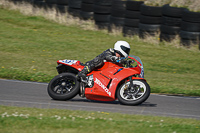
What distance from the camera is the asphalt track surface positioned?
24.2 feet

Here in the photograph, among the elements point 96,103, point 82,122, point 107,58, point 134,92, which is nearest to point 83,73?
point 107,58

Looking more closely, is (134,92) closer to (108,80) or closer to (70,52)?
(108,80)

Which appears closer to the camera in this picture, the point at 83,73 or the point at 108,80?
the point at 108,80

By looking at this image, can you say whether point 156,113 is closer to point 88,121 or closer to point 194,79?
point 88,121

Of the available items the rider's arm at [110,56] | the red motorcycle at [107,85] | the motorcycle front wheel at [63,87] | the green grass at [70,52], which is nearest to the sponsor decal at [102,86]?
the red motorcycle at [107,85]

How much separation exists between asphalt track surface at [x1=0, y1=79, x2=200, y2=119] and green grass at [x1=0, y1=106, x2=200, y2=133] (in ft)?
1.83

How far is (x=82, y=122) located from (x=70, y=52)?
31.3 feet

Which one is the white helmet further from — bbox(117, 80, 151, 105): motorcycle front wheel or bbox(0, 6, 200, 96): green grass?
bbox(0, 6, 200, 96): green grass

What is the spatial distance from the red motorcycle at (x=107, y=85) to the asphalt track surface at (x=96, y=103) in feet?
0.72

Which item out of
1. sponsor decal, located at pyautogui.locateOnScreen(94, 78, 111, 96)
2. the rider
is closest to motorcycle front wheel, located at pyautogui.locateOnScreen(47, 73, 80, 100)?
the rider

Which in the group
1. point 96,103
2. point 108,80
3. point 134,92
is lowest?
point 96,103

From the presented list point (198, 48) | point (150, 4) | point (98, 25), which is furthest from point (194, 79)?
point (98, 25)

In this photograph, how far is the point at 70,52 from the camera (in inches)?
598

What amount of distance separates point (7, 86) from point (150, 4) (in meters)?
9.71
